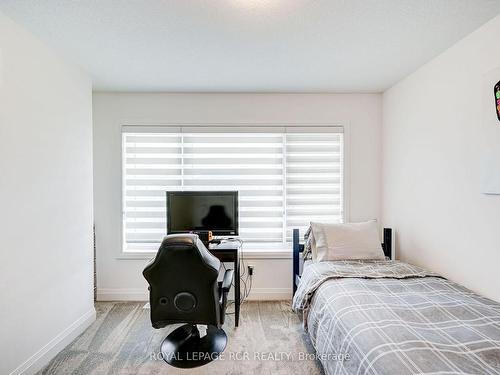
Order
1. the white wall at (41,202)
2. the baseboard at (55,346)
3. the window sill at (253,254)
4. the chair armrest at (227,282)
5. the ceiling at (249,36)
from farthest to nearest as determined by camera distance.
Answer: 1. the window sill at (253,254)
2. the chair armrest at (227,282)
3. the baseboard at (55,346)
4. the white wall at (41,202)
5. the ceiling at (249,36)

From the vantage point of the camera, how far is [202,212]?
279 centimetres

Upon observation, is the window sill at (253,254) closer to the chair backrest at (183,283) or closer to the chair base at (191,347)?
the chair base at (191,347)

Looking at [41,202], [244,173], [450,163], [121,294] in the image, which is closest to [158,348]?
[121,294]

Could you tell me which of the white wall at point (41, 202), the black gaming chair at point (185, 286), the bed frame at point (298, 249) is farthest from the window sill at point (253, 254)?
the black gaming chair at point (185, 286)

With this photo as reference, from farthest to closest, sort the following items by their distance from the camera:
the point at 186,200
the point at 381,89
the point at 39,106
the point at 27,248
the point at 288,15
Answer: the point at 381,89 < the point at 186,200 < the point at 39,106 < the point at 27,248 < the point at 288,15

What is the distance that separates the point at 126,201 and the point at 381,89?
10.7 feet

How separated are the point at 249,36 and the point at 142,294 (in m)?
2.92

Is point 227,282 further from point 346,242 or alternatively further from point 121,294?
point 121,294

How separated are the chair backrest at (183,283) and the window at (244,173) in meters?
1.38

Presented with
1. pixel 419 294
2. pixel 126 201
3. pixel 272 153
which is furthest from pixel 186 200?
pixel 419 294

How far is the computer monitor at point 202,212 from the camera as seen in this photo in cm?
279

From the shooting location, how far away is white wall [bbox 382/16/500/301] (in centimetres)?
179

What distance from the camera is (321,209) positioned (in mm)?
3197

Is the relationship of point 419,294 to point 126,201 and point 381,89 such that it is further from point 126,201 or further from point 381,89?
point 126,201
